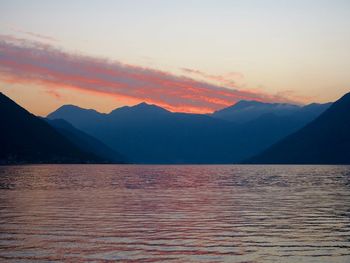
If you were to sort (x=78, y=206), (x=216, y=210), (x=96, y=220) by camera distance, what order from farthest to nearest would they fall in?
(x=78, y=206)
(x=216, y=210)
(x=96, y=220)

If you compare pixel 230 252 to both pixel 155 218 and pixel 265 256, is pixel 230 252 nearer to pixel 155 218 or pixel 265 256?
pixel 265 256

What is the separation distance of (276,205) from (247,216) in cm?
1695

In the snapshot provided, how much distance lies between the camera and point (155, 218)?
188 feet

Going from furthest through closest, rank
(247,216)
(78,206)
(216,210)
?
(78,206) → (216,210) → (247,216)

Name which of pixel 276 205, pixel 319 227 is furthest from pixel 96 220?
pixel 276 205

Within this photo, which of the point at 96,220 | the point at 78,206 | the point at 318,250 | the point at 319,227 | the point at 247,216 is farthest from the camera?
the point at 78,206

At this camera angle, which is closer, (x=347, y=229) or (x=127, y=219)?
(x=347, y=229)

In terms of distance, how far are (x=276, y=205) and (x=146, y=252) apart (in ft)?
142

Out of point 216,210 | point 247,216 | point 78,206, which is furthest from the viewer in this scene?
point 78,206

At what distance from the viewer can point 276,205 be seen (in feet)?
246

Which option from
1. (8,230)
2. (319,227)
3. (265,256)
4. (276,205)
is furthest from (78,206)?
(265,256)

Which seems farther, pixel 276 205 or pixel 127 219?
pixel 276 205

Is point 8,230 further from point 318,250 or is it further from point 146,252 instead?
point 318,250

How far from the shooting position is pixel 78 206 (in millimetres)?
71125
